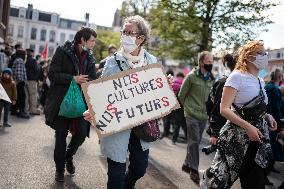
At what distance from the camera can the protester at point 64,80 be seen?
5.75 metres

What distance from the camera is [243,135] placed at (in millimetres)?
4047

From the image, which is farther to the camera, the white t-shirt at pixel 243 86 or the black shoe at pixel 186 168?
the black shoe at pixel 186 168

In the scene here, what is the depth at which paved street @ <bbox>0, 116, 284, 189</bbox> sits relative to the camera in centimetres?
584

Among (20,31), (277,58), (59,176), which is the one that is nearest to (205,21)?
(59,176)

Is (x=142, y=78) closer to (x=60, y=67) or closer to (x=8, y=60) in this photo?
(x=60, y=67)

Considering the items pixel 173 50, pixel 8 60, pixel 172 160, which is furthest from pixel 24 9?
pixel 172 160

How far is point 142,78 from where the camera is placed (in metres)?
4.12

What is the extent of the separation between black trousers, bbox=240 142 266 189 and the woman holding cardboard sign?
838mm

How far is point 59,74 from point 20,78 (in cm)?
803

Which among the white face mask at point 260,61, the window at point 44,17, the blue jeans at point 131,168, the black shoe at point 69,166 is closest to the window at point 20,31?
the window at point 44,17

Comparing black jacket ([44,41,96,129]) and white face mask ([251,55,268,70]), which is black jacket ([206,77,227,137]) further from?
black jacket ([44,41,96,129])

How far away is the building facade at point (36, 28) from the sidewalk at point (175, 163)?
8648 centimetres

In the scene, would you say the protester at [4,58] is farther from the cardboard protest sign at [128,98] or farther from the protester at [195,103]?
the cardboard protest sign at [128,98]

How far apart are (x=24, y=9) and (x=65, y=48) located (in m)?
96.6
